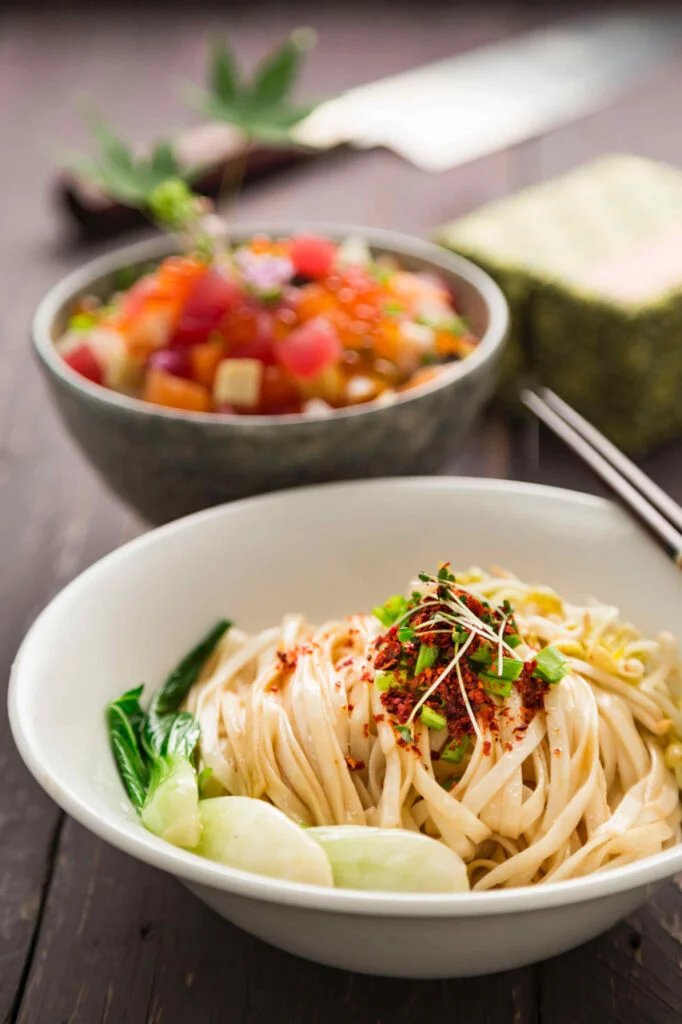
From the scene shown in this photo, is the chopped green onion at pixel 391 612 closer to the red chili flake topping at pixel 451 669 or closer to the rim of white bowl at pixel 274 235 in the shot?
the red chili flake topping at pixel 451 669

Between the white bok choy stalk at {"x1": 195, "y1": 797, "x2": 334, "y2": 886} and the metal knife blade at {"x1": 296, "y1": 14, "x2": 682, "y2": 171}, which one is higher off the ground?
the white bok choy stalk at {"x1": 195, "y1": 797, "x2": 334, "y2": 886}

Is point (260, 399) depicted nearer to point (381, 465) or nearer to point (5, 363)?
point (381, 465)

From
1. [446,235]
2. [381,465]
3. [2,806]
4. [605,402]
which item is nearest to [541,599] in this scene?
[381,465]

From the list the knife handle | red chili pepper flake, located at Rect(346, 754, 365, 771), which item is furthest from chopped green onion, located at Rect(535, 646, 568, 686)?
the knife handle

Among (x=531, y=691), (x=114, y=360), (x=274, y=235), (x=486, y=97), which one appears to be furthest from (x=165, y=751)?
(x=486, y=97)

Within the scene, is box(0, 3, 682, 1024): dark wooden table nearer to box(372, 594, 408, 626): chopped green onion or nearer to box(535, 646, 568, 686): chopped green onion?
box(535, 646, 568, 686): chopped green onion

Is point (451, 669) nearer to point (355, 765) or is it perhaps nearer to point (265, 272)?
point (355, 765)
